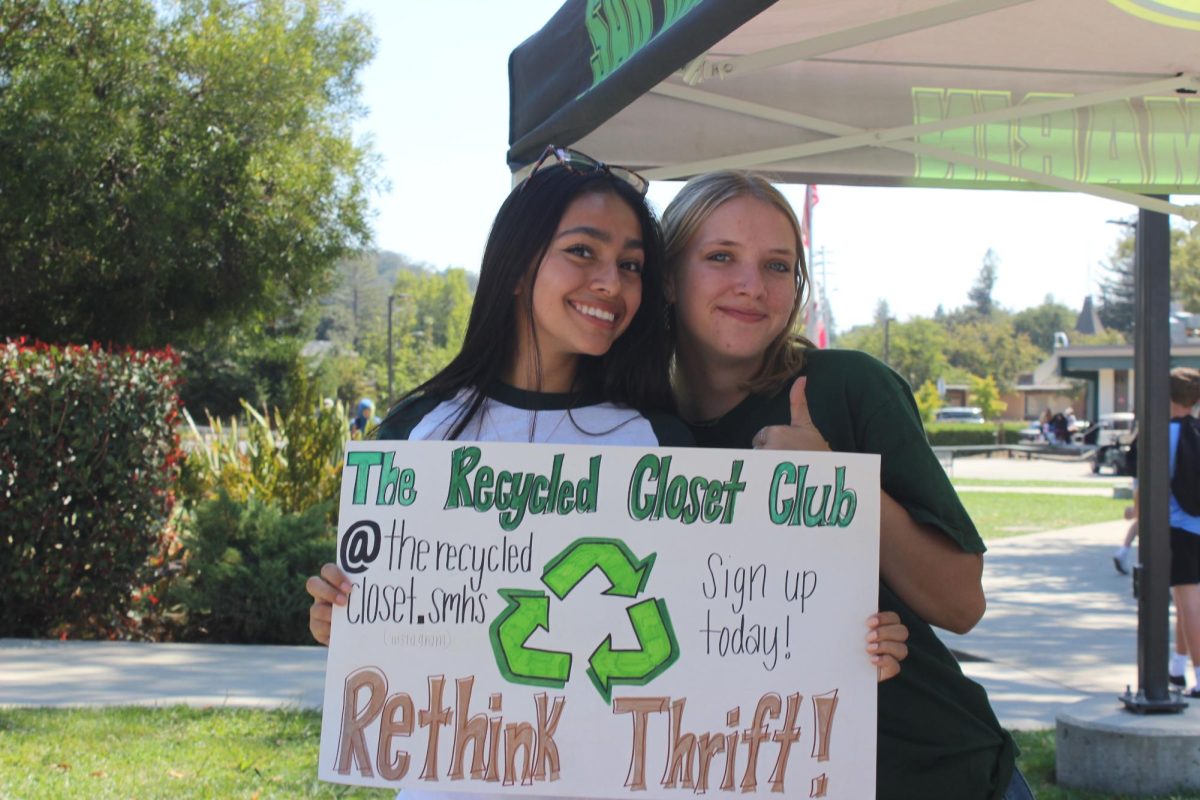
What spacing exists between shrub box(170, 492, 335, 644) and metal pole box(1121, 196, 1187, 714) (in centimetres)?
505

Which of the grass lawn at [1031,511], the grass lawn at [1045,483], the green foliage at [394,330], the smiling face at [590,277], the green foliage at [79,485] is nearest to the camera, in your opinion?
the smiling face at [590,277]

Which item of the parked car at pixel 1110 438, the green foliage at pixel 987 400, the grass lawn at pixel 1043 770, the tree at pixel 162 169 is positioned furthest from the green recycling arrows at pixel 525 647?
the green foliage at pixel 987 400

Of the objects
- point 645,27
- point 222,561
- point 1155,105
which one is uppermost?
point 1155,105

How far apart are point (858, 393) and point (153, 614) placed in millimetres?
7203

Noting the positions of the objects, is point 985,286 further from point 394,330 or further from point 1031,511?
point 1031,511

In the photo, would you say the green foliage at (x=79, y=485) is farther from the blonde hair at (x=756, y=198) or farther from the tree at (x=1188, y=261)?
the tree at (x=1188, y=261)

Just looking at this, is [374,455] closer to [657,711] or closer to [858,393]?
[657,711]

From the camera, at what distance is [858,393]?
2029 millimetres

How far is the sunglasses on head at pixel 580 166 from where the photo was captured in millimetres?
2252

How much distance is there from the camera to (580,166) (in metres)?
2.27

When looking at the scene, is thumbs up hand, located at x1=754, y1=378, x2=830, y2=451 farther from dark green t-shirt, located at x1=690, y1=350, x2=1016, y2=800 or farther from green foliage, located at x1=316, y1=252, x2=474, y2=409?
green foliage, located at x1=316, y1=252, x2=474, y2=409

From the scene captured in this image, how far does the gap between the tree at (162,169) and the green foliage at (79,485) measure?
6.34 m

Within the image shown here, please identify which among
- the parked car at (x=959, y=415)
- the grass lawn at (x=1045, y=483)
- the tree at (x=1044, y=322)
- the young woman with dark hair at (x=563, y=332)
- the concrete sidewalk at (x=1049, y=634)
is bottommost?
the concrete sidewalk at (x=1049, y=634)

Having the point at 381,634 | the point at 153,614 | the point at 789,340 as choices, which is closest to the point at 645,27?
the point at 789,340
